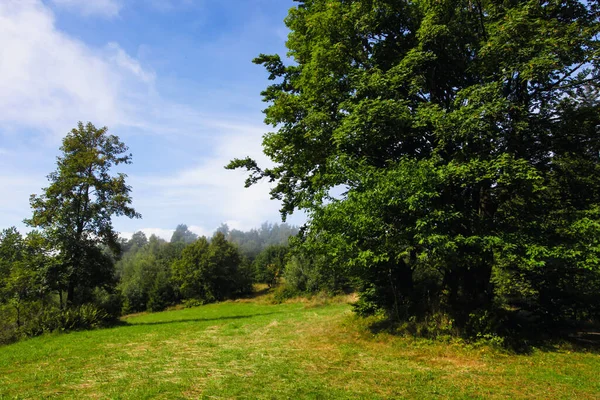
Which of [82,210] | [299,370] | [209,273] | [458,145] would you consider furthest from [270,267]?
[299,370]

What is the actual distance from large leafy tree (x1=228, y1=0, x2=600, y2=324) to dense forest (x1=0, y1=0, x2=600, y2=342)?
0.19 ft

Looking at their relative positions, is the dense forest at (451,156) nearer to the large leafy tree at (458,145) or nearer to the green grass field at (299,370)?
the large leafy tree at (458,145)

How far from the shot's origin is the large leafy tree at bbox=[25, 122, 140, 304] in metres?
20.8

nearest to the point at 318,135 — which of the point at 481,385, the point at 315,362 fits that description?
the point at 315,362

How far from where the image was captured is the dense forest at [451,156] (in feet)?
33.1

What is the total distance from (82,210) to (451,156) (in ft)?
76.0

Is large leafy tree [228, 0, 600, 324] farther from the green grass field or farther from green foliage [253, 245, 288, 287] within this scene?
green foliage [253, 245, 288, 287]

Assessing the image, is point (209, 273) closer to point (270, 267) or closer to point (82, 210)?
point (270, 267)

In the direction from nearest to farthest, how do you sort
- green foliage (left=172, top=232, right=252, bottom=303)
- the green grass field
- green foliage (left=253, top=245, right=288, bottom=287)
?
the green grass field, green foliage (left=172, top=232, right=252, bottom=303), green foliage (left=253, top=245, right=288, bottom=287)

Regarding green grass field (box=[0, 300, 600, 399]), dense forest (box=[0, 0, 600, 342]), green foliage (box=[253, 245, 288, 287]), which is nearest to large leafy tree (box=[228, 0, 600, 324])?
dense forest (box=[0, 0, 600, 342])

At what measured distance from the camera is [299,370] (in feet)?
27.1

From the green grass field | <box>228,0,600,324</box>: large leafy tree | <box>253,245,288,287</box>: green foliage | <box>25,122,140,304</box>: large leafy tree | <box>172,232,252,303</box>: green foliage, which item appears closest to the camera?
the green grass field

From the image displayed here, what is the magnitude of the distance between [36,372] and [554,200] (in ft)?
57.8

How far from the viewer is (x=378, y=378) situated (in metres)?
7.68
